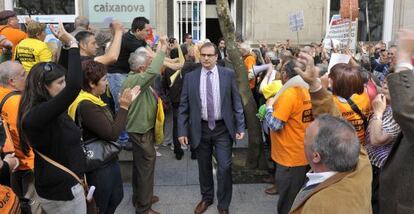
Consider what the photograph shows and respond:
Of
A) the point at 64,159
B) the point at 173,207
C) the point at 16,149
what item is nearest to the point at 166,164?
the point at 173,207

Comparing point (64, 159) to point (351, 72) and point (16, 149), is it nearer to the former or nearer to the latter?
point (16, 149)

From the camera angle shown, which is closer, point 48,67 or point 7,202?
point 7,202

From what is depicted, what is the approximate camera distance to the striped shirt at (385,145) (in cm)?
319

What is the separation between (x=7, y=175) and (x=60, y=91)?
1170mm

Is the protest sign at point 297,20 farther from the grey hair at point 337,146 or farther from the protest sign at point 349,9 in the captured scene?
the grey hair at point 337,146

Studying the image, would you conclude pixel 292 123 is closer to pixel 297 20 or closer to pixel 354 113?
pixel 354 113

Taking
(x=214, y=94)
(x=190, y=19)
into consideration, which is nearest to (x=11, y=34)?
(x=214, y=94)

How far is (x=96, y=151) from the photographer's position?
340 cm

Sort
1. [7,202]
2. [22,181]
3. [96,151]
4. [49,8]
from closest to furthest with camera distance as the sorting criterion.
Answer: [7,202], [96,151], [22,181], [49,8]

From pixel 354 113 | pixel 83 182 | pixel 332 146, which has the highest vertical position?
pixel 332 146

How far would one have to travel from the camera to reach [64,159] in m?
2.92

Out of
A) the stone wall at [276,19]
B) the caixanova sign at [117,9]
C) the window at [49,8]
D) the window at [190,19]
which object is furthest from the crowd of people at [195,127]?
the stone wall at [276,19]

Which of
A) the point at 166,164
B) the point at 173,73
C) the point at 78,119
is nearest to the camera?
the point at 78,119

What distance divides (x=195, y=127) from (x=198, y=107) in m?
0.22
